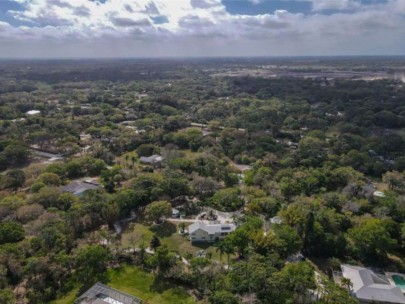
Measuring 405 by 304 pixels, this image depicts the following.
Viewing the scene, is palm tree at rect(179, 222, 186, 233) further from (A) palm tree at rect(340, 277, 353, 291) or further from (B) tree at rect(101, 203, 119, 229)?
(A) palm tree at rect(340, 277, 353, 291)

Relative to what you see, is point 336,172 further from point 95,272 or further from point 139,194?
point 95,272

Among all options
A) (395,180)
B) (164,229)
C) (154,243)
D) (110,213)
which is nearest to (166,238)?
(164,229)

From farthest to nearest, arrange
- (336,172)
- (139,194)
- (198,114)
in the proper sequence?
(198,114)
(336,172)
(139,194)

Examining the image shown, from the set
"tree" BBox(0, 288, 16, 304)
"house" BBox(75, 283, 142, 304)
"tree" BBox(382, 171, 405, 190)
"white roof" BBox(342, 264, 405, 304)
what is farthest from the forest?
"house" BBox(75, 283, 142, 304)

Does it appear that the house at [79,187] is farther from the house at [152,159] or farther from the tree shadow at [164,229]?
the tree shadow at [164,229]

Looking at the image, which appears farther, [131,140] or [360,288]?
[131,140]

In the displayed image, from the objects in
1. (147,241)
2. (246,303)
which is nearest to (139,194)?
(147,241)
